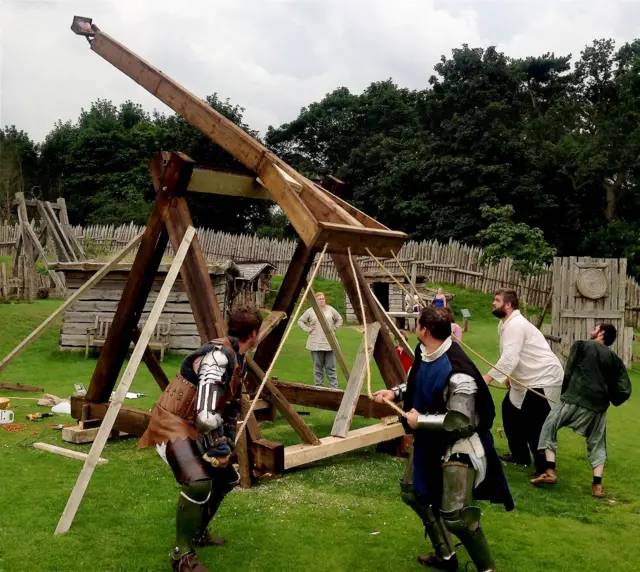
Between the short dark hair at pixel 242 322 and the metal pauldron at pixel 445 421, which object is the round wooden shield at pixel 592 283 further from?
the short dark hair at pixel 242 322

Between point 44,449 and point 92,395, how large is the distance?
0.74 meters

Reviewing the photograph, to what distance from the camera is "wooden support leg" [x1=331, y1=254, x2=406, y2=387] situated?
6941 millimetres

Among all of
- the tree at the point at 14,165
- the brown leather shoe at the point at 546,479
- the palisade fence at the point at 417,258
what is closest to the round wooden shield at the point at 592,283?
the palisade fence at the point at 417,258

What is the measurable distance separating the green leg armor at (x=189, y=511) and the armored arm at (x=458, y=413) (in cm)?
136

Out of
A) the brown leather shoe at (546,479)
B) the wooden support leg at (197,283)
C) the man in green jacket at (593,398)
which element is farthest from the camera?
the brown leather shoe at (546,479)

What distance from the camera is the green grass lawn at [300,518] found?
4.34m

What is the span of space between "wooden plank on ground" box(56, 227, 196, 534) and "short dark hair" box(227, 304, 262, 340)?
1305 mm

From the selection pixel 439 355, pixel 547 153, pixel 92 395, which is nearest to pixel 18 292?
pixel 92 395

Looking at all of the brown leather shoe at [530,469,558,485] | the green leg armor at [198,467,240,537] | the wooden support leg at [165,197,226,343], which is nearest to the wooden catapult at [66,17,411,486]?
the wooden support leg at [165,197,226,343]

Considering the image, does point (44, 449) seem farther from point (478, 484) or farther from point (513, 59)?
point (513, 59)

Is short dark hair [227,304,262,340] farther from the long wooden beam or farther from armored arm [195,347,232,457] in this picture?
the long wooden beam

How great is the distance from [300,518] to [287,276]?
2.92m

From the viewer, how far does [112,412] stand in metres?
5.19

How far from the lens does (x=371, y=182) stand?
116 feet
